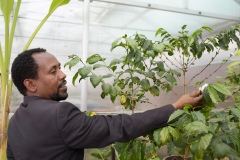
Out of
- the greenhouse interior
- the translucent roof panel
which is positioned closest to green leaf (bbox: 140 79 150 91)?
the greenhouse interior

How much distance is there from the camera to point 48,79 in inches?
29.9

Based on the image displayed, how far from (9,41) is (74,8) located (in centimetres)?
67

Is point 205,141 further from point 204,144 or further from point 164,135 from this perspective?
point 164,135

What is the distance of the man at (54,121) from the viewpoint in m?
0.66

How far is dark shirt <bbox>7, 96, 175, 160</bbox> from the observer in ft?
2.15

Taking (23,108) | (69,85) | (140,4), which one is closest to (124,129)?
(23,108)

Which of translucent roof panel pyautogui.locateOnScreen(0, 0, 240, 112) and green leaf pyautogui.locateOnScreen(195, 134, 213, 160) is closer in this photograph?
green leaf pyautogui.locateOnScreen(195, 134, 213, 160)

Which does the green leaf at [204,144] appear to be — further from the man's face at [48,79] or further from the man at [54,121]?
the man's face at [48,79]

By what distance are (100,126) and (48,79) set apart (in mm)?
248

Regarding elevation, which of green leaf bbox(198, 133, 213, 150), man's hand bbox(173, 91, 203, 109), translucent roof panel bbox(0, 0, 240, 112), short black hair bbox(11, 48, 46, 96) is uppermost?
translucent roof panel bbox(0, 0, 240, 112)

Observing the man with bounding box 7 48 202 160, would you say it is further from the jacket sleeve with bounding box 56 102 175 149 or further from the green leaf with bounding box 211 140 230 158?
the green leaf with bounding box 211 140 230 158

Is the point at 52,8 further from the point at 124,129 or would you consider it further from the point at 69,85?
the point at 124,129

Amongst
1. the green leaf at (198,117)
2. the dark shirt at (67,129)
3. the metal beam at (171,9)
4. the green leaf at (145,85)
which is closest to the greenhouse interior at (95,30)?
the metal beam at (171,9)

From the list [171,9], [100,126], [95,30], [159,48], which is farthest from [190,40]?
[171,9]
